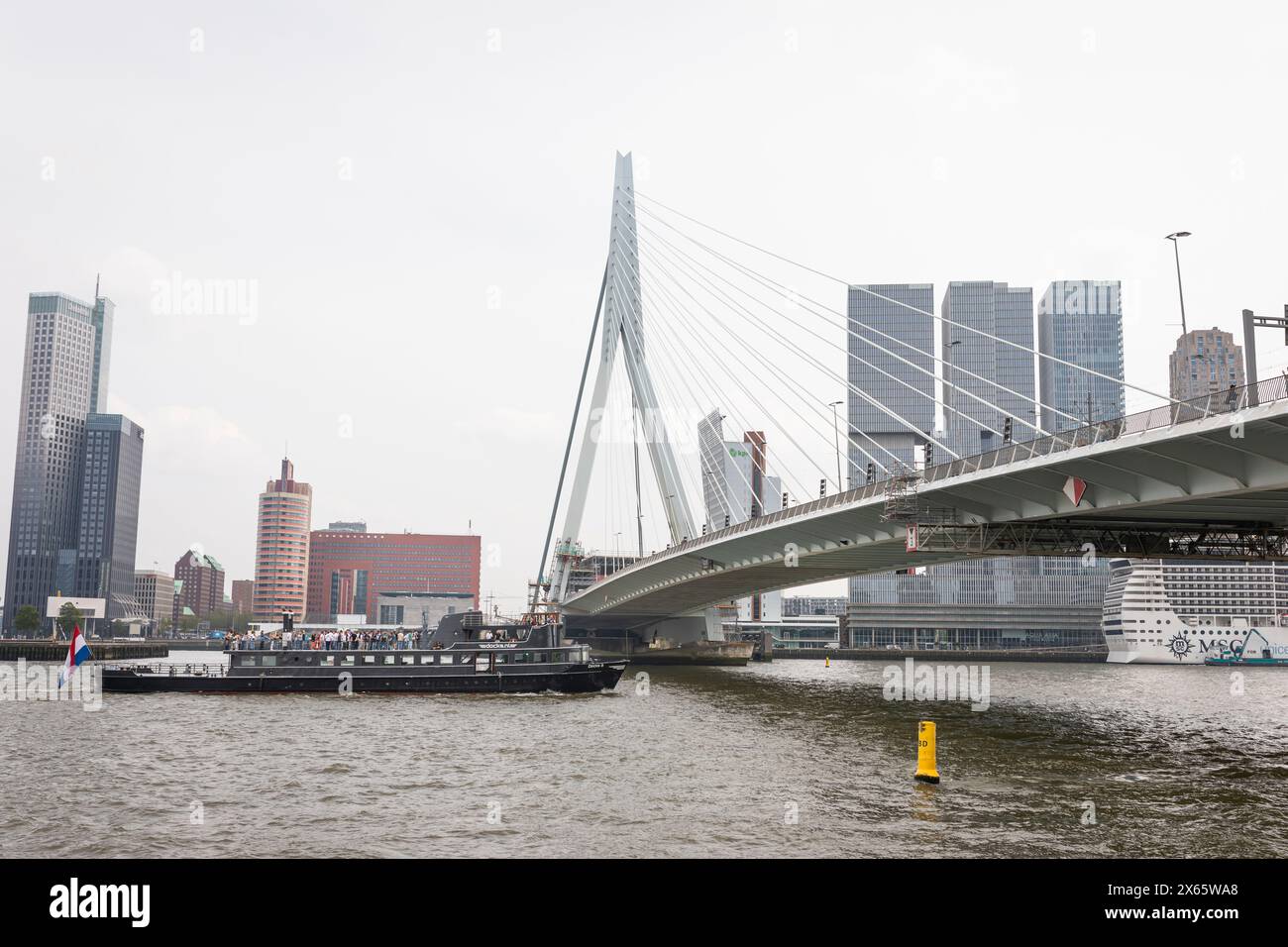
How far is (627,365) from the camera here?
213 feet

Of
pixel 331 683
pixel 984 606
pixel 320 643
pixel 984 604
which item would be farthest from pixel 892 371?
pixel 331 683

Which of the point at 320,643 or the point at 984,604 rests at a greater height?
the point at 984,604

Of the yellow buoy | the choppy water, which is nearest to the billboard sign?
the choppy water

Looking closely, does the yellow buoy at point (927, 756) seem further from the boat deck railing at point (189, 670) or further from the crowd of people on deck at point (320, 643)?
the boat deck railing at point (189, 670)

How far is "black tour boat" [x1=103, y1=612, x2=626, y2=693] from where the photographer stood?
4738cm

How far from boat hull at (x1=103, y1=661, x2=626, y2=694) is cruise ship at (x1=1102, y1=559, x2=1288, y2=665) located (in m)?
90.4

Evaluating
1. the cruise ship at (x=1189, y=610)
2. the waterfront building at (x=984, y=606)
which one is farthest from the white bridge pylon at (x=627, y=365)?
the waterfront building at (x=984, y=606)

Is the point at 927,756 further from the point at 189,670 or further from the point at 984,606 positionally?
the point at 984,606

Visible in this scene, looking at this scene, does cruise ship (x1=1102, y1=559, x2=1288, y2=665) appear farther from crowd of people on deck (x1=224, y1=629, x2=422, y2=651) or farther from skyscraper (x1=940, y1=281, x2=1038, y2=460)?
crowd of people on deck (x1=224, y1=629, x2=422, y2=651)

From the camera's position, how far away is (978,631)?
15262cm

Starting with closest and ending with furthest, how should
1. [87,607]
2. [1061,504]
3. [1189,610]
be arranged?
1. [1061,504]
2. [1189,610]
3. [87,607]

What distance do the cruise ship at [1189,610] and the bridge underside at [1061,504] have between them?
72.9 meters

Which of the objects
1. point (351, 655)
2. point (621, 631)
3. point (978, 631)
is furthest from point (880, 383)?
point (351, 655)
